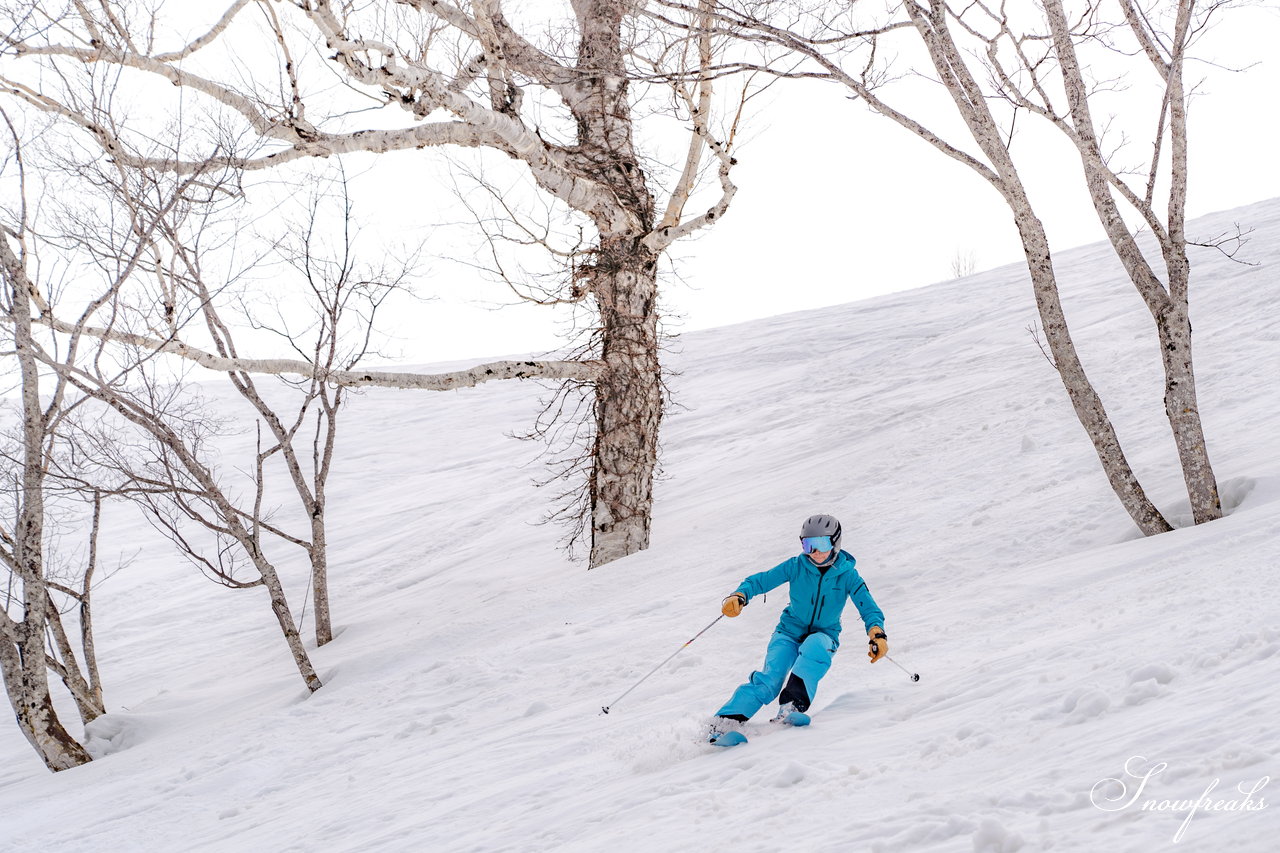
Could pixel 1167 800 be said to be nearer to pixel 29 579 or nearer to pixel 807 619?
pixel 807 619

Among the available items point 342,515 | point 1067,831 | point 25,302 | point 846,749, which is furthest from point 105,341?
point 342,515

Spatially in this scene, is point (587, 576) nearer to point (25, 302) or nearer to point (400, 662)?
point (400, 662)

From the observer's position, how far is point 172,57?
28.8ft

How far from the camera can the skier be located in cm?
445

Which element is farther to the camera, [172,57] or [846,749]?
[172,57]

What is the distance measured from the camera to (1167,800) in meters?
2.58

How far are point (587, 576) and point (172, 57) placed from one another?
680 cm

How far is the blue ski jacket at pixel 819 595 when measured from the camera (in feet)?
16.1

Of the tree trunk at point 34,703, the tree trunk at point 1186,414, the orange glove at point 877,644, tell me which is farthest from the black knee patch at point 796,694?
the tree trunk at point 34,703

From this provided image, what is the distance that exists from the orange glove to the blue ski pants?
25 cm

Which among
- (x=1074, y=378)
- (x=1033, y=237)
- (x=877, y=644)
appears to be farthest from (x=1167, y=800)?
(x=1033, y=237)

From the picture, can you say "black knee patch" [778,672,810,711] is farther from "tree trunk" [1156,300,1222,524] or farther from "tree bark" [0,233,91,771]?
"tree bark" [0,233,91,771]

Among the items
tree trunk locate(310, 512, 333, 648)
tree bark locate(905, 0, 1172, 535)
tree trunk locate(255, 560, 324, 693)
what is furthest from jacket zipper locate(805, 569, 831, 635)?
tree trunk locate(310, 512, 333, 648)

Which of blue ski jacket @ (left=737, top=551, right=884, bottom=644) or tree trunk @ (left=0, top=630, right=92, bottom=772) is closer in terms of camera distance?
blue ski jacket @ (left=737, top=551, right=884, bottom=644)
